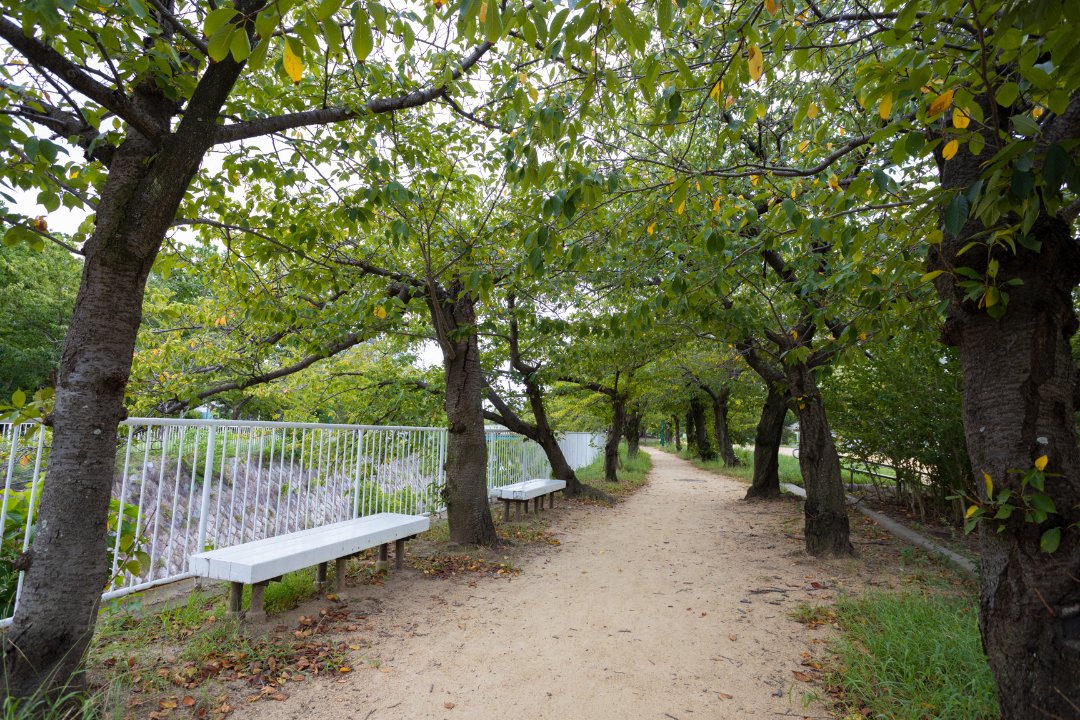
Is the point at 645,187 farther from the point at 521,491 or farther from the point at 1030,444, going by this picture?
the point at 521,491

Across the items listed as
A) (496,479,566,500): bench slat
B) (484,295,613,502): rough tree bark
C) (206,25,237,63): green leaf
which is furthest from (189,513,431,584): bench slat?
(484,295,613,502): rough tree bark

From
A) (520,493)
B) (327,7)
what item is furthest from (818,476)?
(327,7)

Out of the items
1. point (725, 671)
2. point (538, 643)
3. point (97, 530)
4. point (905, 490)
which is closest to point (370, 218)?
point (97, 530)

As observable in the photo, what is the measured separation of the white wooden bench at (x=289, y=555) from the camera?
3.63m

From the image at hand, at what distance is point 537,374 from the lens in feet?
31.8

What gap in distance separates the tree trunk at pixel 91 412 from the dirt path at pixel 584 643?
0.97 metres

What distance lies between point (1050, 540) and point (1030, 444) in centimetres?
44

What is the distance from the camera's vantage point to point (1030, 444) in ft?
7.93

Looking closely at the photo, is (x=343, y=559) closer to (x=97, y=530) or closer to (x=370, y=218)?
(x=97, y=530)

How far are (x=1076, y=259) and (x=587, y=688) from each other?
3420mm

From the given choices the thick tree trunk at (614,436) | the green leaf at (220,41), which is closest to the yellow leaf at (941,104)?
the green leaf at (220,41)

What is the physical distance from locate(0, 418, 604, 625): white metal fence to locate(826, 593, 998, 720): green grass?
4.07 meters

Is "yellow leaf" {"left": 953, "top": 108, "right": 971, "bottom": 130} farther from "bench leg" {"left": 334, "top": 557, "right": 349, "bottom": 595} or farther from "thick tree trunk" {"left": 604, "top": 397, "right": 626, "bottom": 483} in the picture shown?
"thick tree trunk" {"left": 604, "top": 397, "right": 626, "bottom": 483}

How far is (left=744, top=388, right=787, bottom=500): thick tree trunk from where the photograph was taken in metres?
11.2
